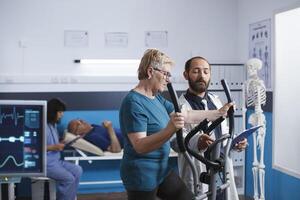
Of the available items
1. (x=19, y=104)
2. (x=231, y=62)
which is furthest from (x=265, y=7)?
(x=19, y=104)

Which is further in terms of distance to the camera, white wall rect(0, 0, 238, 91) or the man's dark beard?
white wall rect(0, 0, 238, 91)

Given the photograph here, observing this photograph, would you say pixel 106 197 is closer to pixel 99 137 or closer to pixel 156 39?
pixel 99 137

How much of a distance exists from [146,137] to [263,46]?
3.11 m

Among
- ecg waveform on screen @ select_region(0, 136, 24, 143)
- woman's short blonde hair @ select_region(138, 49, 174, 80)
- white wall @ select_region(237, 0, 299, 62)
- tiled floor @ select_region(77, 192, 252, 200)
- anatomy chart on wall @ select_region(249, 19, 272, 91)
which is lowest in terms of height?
tiled floor @ select_region(77, 192, 252, 200)

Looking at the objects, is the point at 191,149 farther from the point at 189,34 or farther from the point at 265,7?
the point at 189,34

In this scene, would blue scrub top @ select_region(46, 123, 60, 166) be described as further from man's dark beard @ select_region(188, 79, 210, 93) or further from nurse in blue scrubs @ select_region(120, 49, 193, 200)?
nurse in blue scrubs @ select_region(120, 49, 193, 200)

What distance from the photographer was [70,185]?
4.45m

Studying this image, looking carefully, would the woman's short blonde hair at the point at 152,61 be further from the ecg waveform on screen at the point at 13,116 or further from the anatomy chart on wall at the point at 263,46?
the anatomy chart on wall at the point at 263,46

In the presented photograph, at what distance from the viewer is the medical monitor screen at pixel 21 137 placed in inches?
84.3

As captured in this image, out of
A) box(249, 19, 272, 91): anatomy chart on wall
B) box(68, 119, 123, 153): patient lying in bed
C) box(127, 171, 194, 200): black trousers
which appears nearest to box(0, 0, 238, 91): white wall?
box(68, 119, 123, 153): patient lying in bed

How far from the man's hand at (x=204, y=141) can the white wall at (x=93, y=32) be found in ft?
9.73

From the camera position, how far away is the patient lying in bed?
4.95 metres

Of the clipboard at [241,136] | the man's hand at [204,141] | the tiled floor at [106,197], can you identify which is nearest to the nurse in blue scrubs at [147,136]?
the man's hand at [204,141]

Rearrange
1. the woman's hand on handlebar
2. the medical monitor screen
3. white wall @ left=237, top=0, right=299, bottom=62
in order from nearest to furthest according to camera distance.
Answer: the woman's hand on handlebar < the medical monitor screen < white wall @ left=237, top=0, right=299, bottom=62
